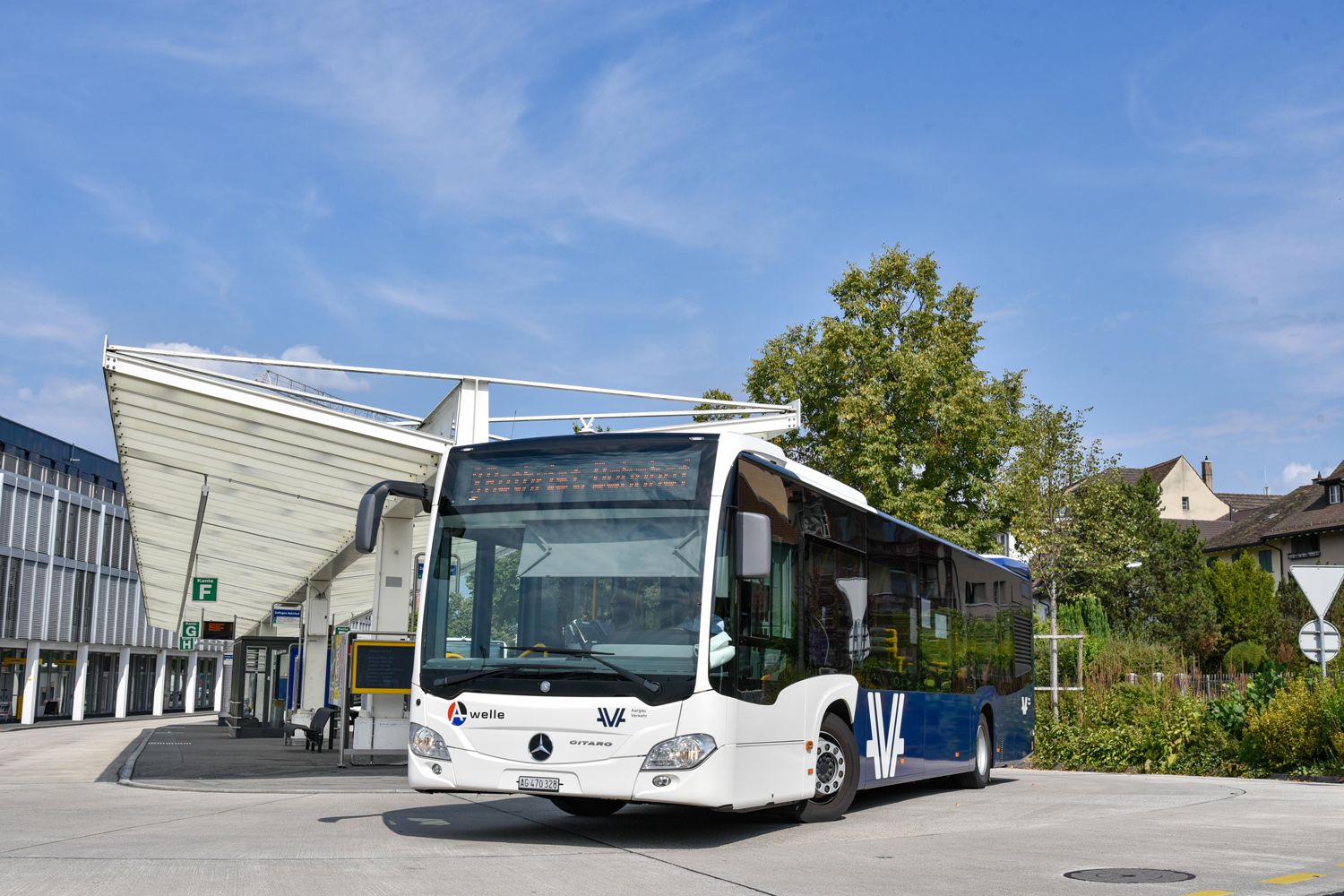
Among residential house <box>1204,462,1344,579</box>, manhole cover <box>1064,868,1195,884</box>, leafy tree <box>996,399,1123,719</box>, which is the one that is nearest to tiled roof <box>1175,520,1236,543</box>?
residential house <box>1204,462,1344,579</box>

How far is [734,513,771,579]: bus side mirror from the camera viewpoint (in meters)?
8.93

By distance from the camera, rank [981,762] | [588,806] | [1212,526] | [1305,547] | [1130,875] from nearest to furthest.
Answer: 1. [1130,875]
2. [588,806]
3. [981,762]
4. [1305,547]
5. [1212,526]

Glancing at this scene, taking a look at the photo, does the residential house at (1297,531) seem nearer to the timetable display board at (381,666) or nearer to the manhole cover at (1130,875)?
the timetable display board at (381,666)

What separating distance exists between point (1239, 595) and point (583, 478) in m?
49.2

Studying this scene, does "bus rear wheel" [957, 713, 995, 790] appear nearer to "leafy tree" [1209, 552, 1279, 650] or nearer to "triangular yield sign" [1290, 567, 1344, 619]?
"triangular yield sign" [1290, 567, 1344, 619]

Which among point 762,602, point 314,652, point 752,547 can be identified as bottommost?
point 314,652

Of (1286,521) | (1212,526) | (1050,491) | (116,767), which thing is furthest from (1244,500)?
(116,767)

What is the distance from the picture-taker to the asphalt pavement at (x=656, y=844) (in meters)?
7.48

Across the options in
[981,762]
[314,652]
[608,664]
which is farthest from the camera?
[314,652]

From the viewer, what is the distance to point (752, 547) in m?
8.98

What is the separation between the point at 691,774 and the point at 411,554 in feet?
42.5

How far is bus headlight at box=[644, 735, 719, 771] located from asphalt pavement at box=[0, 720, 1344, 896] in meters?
0.61

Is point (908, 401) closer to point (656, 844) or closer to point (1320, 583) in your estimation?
point (1320, 583)

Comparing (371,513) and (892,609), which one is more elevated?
(371,513)
